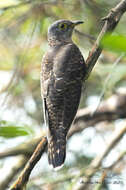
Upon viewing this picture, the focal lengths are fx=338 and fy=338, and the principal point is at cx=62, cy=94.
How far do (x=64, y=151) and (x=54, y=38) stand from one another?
67.7 inches

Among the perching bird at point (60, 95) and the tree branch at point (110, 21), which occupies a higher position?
the tree branch at point (110, 21)

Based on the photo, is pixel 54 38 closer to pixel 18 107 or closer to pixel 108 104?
pixel 108 104

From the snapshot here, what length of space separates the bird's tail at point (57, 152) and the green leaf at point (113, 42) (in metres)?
1.83

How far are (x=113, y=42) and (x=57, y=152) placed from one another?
6.32 ft

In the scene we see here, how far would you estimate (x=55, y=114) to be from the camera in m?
2.83

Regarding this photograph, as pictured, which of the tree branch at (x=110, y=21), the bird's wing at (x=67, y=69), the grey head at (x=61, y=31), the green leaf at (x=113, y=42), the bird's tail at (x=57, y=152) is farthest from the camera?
the grey head at (x=61, y=31)

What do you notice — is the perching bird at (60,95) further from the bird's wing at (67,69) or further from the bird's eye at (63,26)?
the bird's eye at (63,26)

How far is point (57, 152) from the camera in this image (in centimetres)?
264

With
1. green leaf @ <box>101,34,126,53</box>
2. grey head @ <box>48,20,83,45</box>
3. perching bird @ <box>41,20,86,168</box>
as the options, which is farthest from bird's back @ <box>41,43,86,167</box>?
green leaf @ <box>101,34,126,53</box>

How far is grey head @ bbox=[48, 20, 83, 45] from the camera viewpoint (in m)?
3.90

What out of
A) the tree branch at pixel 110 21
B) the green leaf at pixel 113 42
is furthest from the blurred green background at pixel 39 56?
the green leaf at pixel 113 42

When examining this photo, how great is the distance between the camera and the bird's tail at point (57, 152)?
259 cm

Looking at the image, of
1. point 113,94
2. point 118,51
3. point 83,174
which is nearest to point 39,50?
point 113,94

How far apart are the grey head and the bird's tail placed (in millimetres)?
1542
